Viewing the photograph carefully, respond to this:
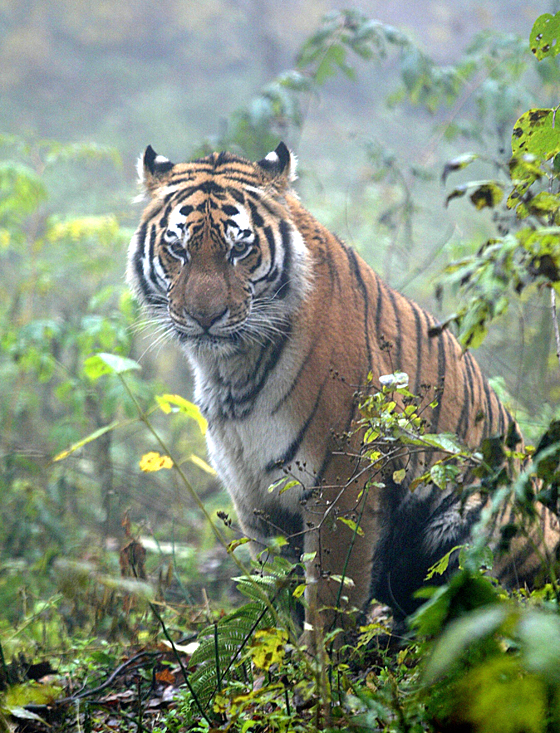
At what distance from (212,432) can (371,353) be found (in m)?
0.72

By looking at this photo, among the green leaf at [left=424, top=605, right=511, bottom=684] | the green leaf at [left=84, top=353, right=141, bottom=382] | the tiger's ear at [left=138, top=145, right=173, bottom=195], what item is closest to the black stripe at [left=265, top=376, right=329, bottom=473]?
the green leaf at [left=84, top=353, right=141, bottom=382]

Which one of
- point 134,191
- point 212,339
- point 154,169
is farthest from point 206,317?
point 134,191

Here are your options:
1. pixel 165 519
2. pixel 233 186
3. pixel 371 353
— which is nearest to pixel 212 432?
pixel 371 353

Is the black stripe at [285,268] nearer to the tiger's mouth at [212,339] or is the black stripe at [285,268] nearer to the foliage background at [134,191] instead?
the tiger's mouth at [212,339]

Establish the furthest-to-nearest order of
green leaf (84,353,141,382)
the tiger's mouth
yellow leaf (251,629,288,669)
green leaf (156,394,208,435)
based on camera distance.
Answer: the tiger's mouth < green leaf (156,394,208,435) < green leaf (84,353,141,382) < yellow leaf (251,629,288,669)

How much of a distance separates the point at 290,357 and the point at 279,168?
80 centimetres

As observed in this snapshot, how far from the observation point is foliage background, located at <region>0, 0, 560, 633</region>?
14.1 ft

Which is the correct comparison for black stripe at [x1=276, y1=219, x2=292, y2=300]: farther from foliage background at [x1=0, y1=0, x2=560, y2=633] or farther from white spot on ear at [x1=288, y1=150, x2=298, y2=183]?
foliage background at [x1=0, y1=0, x2=560, y2=633]

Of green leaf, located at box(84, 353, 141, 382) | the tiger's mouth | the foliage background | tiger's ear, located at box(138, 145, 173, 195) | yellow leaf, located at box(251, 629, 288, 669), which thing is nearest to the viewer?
yellow leaf, located at box(251, 629, 288, 669)

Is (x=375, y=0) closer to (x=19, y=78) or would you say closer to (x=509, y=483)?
(x=19, y=78)

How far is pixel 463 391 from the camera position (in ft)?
8.71

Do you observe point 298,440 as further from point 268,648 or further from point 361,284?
point 268,648

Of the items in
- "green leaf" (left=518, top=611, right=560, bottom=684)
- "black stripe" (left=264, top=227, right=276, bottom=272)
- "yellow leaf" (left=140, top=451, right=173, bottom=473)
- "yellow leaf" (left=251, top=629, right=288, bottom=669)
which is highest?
"black stripe" (left=264, top=227, right=276, bottom=272)

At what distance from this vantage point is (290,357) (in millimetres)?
2484
